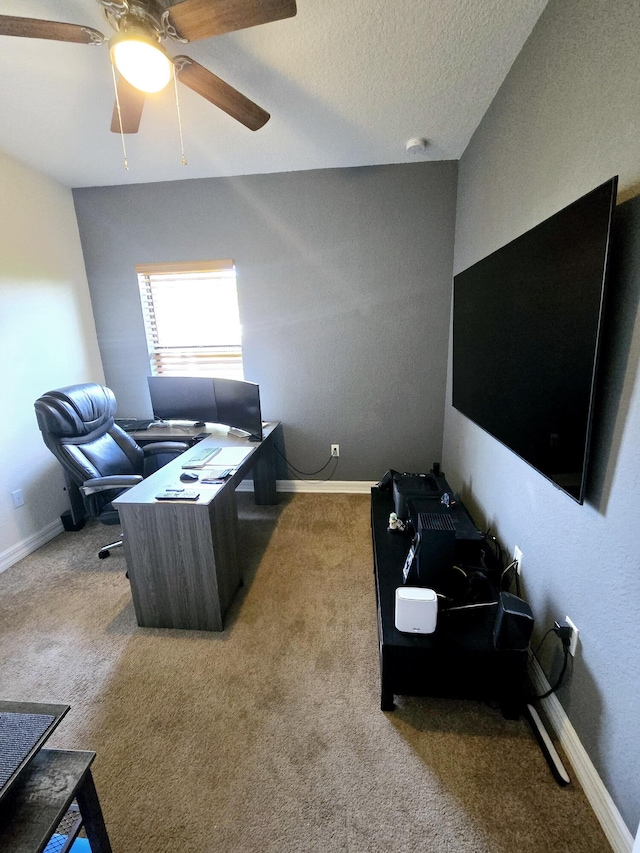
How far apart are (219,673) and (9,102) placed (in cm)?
306

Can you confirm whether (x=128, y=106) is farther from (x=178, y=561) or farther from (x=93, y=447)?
(x=178, y=561)

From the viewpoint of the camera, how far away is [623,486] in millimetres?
979

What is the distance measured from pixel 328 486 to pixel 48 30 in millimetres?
3009

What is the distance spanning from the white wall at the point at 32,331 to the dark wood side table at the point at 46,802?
216 centimetres

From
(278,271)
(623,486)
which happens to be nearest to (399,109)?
(278,271)

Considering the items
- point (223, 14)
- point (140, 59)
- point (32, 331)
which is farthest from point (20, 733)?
point (32, 331)

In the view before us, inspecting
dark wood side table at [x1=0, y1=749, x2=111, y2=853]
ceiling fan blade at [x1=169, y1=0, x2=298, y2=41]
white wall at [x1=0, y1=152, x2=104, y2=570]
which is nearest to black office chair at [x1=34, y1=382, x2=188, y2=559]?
white wall at [x1=0, y1=152, x2=104, y2=570]

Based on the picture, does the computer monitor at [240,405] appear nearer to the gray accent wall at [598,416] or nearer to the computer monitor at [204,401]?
the computer monitor at [204,401]

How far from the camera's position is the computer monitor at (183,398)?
295 cm

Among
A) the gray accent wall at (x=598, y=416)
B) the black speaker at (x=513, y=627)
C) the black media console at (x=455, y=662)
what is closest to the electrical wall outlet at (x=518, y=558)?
the gray accent wall at (x=598, y=416)

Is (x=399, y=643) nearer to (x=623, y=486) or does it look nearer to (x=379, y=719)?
(x=379, y=719)

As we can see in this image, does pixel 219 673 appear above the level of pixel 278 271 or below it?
below

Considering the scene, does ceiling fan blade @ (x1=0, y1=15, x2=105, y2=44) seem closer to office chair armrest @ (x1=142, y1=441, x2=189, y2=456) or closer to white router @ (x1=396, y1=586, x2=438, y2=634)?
office chair armrest @ (x1=142, y1=441, x2=189, y2=456)

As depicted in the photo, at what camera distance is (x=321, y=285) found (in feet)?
9.55
